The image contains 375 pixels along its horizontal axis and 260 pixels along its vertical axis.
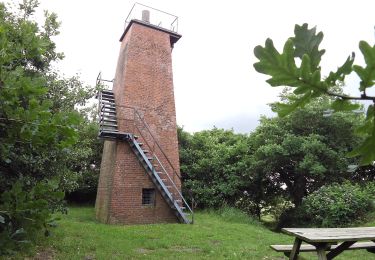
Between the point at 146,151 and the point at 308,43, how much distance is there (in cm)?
1156

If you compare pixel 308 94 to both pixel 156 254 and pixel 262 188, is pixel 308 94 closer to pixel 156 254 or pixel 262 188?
pixel 156 254

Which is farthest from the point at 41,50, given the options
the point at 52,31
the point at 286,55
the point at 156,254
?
the point at 52,31

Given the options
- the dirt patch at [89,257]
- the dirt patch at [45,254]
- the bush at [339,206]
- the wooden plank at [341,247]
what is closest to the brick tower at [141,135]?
the bush at [339,206]

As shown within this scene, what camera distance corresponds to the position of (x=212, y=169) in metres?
15.3

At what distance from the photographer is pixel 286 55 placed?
722 millimetres

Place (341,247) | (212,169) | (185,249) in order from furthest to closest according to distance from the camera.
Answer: (212,169), (185,249), (341,247)

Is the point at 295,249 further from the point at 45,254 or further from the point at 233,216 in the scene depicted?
the point at 233,216

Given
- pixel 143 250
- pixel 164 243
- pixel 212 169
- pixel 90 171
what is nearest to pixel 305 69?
pixel 143 250

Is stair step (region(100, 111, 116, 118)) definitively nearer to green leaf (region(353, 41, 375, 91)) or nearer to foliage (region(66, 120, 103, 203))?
foliage (region(66, 120, 103, 203))

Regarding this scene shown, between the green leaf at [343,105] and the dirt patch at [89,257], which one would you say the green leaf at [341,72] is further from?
the dirt patch at [89,257]

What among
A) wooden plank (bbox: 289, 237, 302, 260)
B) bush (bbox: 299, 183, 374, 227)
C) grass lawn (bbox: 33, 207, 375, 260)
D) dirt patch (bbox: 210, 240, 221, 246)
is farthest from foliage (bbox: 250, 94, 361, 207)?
wooden plank (bbox: 289, 237, 302, 260)

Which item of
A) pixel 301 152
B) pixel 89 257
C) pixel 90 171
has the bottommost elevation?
pixel 89 257

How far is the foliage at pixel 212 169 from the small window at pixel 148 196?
2964 millimetres

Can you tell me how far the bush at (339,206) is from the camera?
10.2 m
